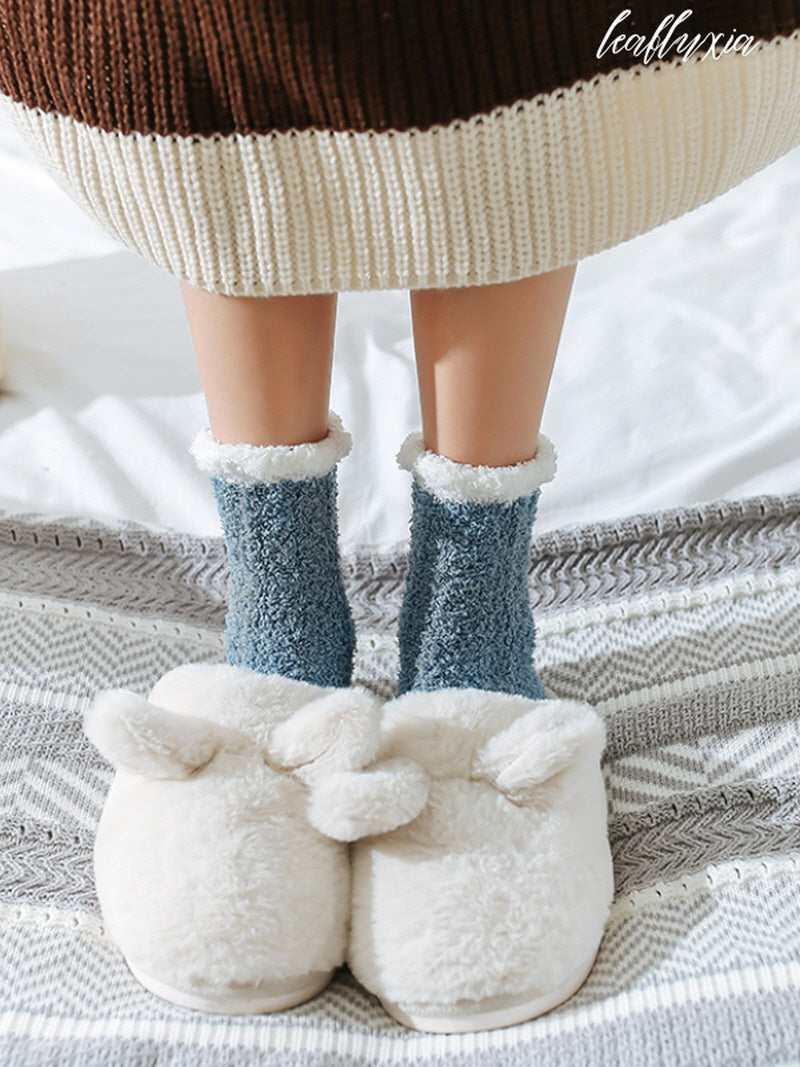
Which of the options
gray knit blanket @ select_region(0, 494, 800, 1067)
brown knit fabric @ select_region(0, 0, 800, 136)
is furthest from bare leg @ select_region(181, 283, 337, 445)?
gray knit blanket @ select_region(0, 494, 800, 1067)

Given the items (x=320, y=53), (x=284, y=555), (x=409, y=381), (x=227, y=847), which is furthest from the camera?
(x=409, y=381)

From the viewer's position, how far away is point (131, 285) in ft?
4.12

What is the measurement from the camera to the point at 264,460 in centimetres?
55

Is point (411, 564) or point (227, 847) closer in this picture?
point (227, 847)

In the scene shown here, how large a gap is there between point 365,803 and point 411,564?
0.56ft

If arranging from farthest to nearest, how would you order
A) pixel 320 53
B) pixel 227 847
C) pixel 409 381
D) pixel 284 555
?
pixel 409 381 < pixel 284 555 < pixel 227 847 < pixel 320 53

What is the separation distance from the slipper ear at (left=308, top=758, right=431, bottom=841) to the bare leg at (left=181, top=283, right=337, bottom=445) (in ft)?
0.60

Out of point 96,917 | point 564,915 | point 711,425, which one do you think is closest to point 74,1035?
point 96,917

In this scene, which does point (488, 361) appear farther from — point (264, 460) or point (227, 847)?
point (227, 847)

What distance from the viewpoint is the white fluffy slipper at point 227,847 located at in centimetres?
48

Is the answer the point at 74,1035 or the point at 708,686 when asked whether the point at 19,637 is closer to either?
the point at 74,1035

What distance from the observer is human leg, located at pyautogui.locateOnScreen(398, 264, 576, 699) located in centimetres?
51

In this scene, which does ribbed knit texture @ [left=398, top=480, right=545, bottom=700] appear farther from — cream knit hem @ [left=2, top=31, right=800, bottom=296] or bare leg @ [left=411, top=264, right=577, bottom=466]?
cream knit hem @ [left=2, top=31, right=800, bottom=296]

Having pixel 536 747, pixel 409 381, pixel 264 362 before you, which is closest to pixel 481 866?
pixel 536 747
